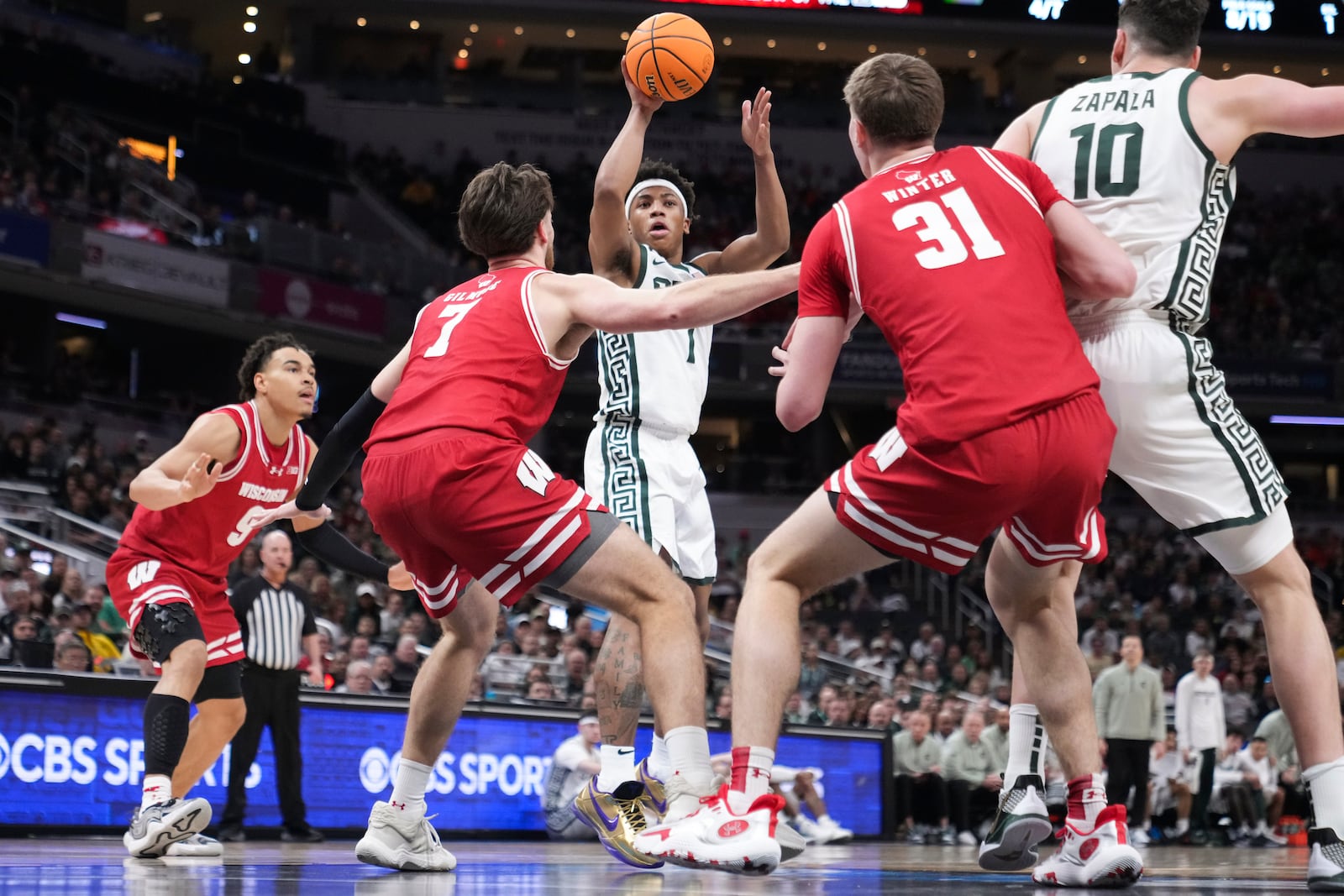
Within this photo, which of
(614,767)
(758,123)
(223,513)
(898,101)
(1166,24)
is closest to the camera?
(898,101)

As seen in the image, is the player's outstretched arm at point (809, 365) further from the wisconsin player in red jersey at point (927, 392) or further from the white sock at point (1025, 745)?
the white sock at point (1025, 745)

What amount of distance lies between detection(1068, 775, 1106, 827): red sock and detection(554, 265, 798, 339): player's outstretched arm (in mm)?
1745

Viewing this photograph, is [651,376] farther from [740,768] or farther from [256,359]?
[740,768]

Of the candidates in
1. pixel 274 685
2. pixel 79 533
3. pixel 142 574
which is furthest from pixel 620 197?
pixel 79 533

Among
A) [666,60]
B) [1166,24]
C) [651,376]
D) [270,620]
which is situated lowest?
[270,620]

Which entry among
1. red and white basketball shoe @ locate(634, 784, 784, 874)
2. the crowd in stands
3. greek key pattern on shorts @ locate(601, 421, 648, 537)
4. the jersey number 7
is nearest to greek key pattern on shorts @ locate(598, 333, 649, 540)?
greek key pattern on shorts @ locate(601, 421, 648, 537)

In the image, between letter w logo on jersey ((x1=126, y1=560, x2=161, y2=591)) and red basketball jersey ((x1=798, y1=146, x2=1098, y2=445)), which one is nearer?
red basketball jersey ((x1=798, y1=146, x2=1098, y2=445))

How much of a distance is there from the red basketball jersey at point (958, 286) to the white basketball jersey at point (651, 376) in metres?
2.21

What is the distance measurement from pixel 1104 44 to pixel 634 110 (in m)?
31.7

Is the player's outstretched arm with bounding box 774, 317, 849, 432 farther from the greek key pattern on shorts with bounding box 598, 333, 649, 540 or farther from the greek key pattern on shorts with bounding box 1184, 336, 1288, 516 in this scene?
the greek key pattern on shorts with bounding box 598, 333, 649, 540

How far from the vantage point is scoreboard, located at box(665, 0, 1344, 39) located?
32.2 meters

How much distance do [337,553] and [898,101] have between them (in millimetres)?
3660

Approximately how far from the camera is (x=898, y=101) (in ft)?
13.9

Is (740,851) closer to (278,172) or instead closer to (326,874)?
(326,874)
